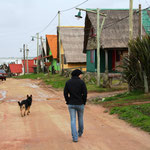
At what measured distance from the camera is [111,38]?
25875 millimetres

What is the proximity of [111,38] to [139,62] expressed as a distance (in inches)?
495

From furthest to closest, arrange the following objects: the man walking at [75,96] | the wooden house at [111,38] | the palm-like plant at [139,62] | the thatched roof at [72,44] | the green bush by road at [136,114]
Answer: the thatched roof at [72,44] < the wooden house at [111,38] < the palm-like plant at [139,62] < the green bush by road at [136,114] < the man walking at [75,96]

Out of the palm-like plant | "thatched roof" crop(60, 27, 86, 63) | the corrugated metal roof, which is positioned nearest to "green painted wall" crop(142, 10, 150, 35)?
"thatched roof" crop(60, 27, 86, 63)

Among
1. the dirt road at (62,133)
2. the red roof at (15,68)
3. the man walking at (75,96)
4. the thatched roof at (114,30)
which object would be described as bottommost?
the red roof at (15,68)

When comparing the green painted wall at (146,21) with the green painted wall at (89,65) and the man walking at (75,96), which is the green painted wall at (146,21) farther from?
the man walking at (75,96)

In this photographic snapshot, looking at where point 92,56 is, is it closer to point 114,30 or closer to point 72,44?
point 114,30

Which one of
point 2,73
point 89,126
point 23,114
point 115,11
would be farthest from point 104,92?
point 2,73

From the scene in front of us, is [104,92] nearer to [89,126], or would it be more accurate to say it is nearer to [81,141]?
[89,126]

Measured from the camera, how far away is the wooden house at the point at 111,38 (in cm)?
2566

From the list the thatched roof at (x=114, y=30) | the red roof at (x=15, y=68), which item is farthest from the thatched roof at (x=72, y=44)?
the red roof at (x=15, y=68)

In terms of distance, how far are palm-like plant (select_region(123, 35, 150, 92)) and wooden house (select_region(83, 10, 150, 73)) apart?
959 cm

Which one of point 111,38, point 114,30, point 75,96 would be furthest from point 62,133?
point 114,30

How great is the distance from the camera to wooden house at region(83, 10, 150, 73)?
25656mm

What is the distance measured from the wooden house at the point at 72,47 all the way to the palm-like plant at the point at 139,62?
82.3 ft
